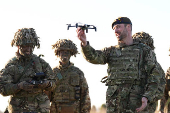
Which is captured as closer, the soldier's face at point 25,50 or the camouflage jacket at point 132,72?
the camouflage jacket at point 132,72

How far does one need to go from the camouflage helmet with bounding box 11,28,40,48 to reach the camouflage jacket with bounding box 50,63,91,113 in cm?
326

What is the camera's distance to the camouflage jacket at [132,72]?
404 inches

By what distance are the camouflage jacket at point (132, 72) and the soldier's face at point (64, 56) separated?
4.61 meters

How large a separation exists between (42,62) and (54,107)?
3.37 metres

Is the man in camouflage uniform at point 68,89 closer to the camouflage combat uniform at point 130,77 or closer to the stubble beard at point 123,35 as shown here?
the camouflage combat uniform at point 130,77

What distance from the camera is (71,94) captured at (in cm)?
1484

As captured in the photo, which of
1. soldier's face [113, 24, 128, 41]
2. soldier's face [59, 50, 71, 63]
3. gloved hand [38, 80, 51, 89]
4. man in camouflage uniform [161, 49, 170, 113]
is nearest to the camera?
soldier's face [113, 24, 128, 41]

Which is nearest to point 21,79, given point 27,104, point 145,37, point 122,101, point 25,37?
point 27,104

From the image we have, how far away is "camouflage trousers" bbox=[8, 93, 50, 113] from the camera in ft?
37.8

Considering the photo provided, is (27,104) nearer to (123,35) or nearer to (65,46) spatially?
(123,35)

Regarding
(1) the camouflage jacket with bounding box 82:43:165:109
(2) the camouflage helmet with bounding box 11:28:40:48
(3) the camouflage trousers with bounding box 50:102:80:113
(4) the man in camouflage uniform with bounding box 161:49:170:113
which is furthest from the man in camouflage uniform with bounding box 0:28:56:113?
(4) the man in camouflage uniform with bounding box 161:49:170:113

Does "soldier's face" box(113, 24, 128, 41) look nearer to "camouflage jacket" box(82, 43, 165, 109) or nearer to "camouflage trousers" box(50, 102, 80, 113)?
"camouflage jacket" box(82, 43, 165, 109)

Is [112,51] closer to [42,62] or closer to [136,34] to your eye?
[42,62]

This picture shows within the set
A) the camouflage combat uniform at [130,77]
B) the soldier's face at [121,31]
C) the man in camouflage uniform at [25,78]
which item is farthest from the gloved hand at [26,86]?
the soldier's face at [121,31]
